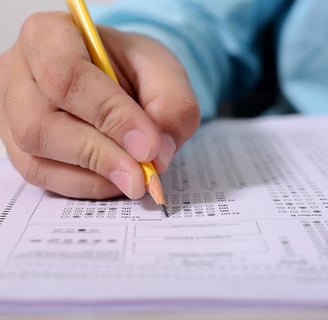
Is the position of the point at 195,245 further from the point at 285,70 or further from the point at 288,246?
the point at 285,70

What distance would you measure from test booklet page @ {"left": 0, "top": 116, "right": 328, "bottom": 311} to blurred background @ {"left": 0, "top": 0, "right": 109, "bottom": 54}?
15.7 inches

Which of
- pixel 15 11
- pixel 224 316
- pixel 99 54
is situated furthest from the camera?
pixel 15 11

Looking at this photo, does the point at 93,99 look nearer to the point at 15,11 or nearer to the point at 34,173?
the point at 34,173

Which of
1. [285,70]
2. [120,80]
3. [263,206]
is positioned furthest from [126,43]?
[285,70]

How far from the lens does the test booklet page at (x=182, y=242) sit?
0.18 meters

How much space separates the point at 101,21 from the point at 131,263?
1.08 feet

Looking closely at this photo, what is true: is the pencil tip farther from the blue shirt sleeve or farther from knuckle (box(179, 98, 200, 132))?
the blue shirt sleeve

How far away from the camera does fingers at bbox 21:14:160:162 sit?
24 cm

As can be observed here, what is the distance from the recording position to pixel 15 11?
0.68 meters

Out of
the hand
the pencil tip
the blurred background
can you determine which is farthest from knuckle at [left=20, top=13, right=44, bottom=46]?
the blurred background

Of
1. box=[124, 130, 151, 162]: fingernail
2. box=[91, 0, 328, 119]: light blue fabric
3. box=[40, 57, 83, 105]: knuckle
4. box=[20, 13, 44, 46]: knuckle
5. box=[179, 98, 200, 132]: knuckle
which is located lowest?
box=[124, 130, 151, 162]: fingernail

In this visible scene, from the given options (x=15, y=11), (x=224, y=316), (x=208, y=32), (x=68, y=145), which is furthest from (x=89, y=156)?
(x=15, y=11)

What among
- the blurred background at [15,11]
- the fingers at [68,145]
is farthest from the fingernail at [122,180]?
the blurred background at [15,11]

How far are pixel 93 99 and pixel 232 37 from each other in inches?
13.3
